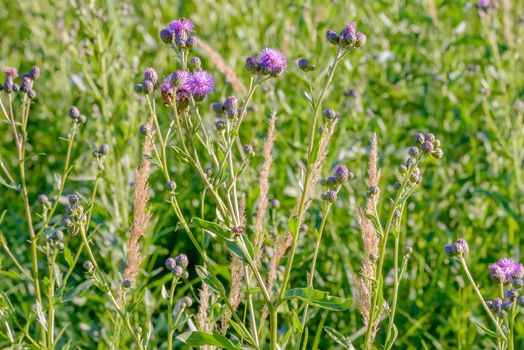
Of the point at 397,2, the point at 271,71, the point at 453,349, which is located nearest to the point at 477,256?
the point at 453,349

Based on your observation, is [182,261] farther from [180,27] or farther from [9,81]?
[9,81]

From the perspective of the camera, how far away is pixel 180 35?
197 centimetres

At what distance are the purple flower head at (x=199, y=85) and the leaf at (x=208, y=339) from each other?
1.89 ft

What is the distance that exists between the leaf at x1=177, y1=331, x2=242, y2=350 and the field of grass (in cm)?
47

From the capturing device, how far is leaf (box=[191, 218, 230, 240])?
5.91ft

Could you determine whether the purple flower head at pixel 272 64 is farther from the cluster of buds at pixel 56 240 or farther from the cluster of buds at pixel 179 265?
the cluster of buds at pixel 56 240

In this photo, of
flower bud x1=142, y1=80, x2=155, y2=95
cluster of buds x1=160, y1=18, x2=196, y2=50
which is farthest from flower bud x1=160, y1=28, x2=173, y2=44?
flower bud x1=142, y1=80, x2=155, y2=95

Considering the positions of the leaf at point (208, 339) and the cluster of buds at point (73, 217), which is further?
the cluster of buds at point (73, 217)

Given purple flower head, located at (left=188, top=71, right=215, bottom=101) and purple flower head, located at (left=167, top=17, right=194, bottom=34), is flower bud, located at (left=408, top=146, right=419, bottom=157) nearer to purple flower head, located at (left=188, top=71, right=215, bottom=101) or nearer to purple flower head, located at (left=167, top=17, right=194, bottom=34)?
purple flower head, located at (left=188, top=71, right=215, bottom=101)

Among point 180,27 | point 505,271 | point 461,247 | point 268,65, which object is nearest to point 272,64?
point 268,65

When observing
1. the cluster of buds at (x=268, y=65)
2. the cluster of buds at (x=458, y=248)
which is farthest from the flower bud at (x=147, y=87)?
the cluster of buds at (x=458, y=248)

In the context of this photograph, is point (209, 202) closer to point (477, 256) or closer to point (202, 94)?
point (477, 256)

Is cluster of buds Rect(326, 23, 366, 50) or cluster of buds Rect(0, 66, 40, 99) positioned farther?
cluster of buds Rect(0, 66, 40, 99)

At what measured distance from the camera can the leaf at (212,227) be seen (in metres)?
1.80
